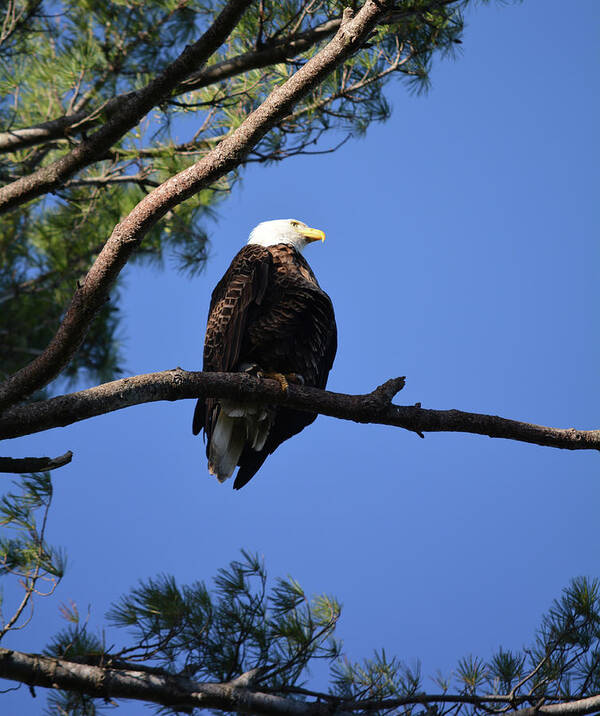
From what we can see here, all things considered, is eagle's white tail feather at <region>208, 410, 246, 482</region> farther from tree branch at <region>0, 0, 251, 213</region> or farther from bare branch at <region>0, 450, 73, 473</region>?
bare branch at <region>0, 450, 73, 473</region>

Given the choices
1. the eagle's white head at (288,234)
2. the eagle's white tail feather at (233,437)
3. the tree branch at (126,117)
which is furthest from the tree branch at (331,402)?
the eagle's white head at (288,234)

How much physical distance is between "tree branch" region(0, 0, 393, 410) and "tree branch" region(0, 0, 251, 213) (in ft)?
1.50

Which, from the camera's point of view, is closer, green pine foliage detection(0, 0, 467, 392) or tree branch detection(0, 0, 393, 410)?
tree branch detection(0, 0, 393, 410)

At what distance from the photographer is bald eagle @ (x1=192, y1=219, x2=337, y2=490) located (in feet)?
9.94

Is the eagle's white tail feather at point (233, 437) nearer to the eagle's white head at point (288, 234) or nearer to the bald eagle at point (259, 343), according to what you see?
the bald eagle at point (259, 343)

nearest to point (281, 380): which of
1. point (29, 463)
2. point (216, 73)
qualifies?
point (29, 463)

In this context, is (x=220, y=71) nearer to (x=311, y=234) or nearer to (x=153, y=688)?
(x=311, y=234)

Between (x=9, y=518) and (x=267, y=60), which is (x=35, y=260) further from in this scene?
(x=9, y=518)

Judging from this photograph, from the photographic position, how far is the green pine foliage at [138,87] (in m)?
3.33

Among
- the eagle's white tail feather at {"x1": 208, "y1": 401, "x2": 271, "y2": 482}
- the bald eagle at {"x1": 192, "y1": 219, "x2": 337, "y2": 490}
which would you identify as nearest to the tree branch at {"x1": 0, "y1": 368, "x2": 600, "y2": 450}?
the bald eagle at {"x1": 192, "y1": 219, "x2": 337, "y2": 490}

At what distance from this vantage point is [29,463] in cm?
197

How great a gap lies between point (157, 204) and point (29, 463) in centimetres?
70

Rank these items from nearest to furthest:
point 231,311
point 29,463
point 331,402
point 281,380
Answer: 1. point 29,463
2. point 331,402
3. point 281,380
4. point 231,311

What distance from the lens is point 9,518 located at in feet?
8.53
